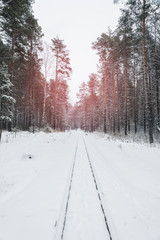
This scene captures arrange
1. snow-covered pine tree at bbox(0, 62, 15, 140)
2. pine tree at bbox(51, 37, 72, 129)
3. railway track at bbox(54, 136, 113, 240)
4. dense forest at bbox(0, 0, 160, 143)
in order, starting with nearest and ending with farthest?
railway track at bbox(54, 136, 113, 240) < snow-covered pine tree at bbox(0, 62, 15, 140) < dense forest at bbox(0, 0, 160, 143) < pine tree at bbox(51, 37, 72, 129)

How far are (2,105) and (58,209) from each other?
26.8 ft

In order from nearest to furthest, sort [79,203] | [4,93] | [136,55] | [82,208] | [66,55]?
[82,208] → [79,203] → [4,93] → [136,55] → [66,55]

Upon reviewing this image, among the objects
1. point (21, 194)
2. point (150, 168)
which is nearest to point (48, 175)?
point (21, 194)

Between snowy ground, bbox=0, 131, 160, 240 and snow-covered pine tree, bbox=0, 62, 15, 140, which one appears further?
snow-covered pine tree, bbox=0, 62, 15, 140

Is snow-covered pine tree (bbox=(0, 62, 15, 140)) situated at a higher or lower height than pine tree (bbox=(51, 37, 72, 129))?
lower

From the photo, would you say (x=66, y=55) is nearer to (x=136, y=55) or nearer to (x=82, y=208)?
(x=136, y=55)

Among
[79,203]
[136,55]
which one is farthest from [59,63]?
[79,203]

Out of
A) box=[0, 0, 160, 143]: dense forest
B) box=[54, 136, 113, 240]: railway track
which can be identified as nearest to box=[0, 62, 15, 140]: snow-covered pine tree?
box=[0, 0, 160, 143]: dense forest

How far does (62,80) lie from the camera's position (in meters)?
19.3

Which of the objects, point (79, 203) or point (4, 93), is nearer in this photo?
point (79, 203)

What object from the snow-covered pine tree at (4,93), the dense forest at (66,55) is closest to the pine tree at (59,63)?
the dense forest at (66,55)

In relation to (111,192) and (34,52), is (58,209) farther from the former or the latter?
(34,52)

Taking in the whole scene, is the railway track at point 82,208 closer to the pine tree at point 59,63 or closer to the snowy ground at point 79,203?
the snowy ground at point 79,203

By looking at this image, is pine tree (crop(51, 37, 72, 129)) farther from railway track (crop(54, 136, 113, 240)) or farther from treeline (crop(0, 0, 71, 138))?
railway track (crop(54, 136, 113, 240))
